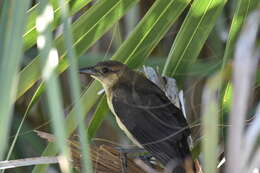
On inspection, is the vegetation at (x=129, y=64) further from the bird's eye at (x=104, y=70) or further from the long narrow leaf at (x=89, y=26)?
the bird's eye at (x=104, y=70)

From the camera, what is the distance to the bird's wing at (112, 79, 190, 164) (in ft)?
9.70

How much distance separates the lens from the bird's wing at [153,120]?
2.96 m

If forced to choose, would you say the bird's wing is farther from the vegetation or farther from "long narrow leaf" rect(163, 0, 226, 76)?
"long narrow leaf" rect(163, 0, 226, 76)

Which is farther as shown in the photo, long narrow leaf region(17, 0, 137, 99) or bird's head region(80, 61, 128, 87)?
bird's head region(80, 61, 128, 87)

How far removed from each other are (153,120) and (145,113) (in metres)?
0.10

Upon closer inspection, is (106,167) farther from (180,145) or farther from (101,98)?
(101,98)

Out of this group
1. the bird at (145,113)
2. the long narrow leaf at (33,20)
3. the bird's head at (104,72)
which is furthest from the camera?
the bird's head at (104,72)

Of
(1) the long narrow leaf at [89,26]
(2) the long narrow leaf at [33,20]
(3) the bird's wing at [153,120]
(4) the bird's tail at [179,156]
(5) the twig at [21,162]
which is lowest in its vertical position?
(4) the bird's tail at [179,156]

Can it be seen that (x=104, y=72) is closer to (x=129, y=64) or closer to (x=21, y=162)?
(x=129, y=64)

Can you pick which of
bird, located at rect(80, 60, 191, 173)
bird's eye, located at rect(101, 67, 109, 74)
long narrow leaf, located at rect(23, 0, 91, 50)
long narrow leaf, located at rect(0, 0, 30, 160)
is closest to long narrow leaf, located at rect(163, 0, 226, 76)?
bird, located at rect(80, 60, 191, 173)

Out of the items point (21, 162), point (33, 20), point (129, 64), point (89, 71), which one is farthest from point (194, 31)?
point (21, 162)

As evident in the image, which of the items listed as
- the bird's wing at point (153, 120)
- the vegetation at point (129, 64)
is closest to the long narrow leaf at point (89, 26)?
the vegetation at point (129, 64)

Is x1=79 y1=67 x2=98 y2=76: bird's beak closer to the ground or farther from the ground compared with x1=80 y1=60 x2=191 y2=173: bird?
farther from the ground

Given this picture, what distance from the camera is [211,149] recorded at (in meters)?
1.23
